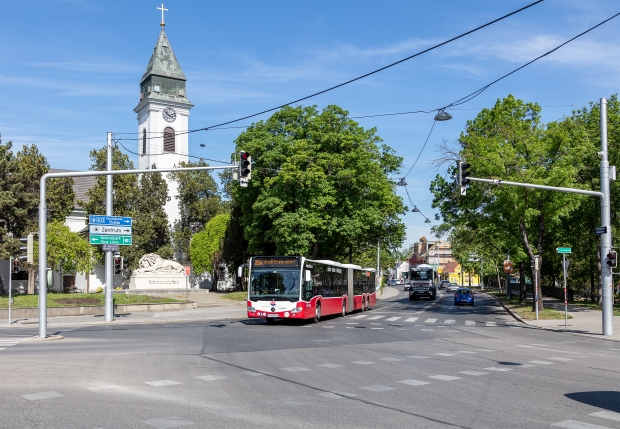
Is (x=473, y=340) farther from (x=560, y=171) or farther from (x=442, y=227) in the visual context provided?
(x=442, y=227)

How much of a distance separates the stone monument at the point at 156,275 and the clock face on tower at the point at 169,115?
95.8 feet

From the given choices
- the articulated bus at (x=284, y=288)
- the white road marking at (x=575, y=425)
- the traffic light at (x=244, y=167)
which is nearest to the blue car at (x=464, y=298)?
the articulated bus at (x=284, y=288)

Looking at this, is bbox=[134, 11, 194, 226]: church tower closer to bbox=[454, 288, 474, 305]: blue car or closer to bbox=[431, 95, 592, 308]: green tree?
bbox=[454, 288, 474, 305]: blue car

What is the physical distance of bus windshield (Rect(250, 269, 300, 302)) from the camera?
85.6 feet

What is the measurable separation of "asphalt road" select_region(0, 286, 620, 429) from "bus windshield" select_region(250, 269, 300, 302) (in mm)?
5506

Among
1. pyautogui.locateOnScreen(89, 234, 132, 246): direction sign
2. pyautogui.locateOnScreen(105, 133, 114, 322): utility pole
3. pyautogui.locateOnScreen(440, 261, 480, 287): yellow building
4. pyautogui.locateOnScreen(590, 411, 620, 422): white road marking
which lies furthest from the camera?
pyautogui.locateOnScreen(440, 261, 480, 287): yellow building

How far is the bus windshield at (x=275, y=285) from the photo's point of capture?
1027 inches

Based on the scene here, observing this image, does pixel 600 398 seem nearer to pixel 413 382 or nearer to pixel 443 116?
pixel 413 382

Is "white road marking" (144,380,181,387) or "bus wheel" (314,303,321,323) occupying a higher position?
"white road marking" (144,380,181,387)

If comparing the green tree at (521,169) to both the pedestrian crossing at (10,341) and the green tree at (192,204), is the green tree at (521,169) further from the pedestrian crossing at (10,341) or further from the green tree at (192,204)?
the green tree at (192,204)

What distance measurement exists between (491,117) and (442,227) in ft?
38.3

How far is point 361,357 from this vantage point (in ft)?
50.0

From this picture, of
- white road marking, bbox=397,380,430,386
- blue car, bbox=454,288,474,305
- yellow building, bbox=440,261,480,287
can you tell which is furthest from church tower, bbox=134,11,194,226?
yellow building, bbox=440,261,480,287

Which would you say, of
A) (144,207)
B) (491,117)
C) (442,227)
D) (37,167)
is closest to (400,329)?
(491,117)
